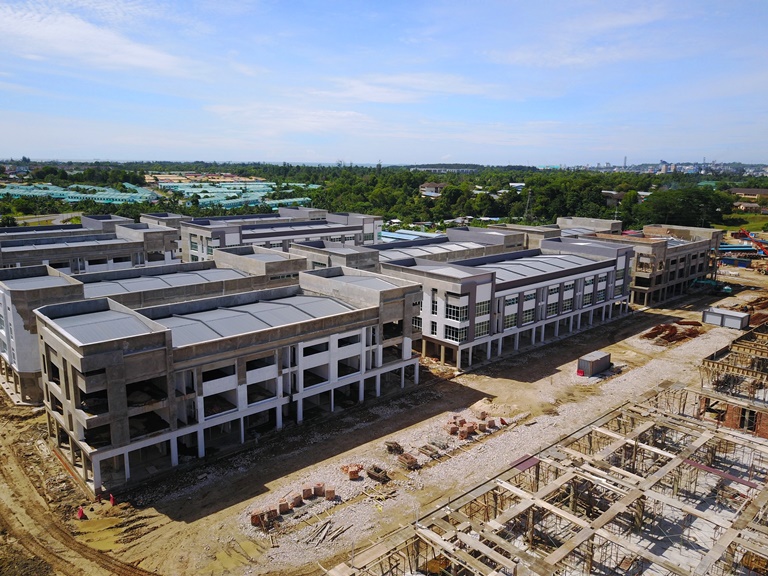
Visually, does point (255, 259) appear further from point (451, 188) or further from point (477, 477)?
point (451, 188)

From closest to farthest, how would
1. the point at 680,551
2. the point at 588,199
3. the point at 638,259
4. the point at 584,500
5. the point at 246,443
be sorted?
the point at 680,551
the point at 584,500
the point at 246,443
the point at 638,259
the point at 588,199

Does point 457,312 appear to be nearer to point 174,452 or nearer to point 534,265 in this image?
point 534,265

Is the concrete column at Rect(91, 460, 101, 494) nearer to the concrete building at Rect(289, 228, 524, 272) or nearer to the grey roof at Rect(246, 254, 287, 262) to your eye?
the grey roof at Rect(246, 254, 287, 262)

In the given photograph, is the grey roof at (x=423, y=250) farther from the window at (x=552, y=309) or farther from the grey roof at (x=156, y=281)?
the grey roof at (x=156, y=281)

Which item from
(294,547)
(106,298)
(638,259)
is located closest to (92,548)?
(294,547)

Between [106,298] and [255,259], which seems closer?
[106,298]

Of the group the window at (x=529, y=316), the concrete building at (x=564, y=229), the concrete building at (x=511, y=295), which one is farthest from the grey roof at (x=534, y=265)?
the concrete building at (x=564, y=229)

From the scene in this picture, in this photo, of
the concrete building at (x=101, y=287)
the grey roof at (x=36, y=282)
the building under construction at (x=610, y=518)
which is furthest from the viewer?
the grey roof at (x=36, y=282)
